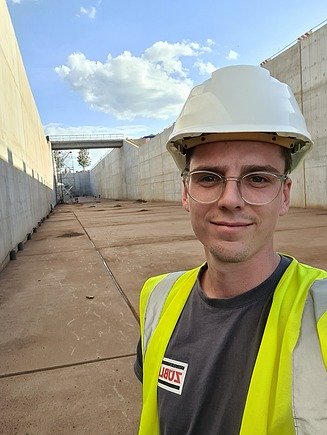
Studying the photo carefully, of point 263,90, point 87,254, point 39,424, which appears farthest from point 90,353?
point 87,254

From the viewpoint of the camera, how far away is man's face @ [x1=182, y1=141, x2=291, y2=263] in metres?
1.21

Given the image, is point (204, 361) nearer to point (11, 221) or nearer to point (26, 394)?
point (26, 394)

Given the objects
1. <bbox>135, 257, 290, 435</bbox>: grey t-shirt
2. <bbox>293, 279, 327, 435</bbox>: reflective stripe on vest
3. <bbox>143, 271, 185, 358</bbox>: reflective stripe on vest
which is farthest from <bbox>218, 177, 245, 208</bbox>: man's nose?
<bbox>143, 271, 185, 358</bbox>: reflective stripe on vest

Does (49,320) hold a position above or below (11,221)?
below

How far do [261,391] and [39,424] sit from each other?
167 cm

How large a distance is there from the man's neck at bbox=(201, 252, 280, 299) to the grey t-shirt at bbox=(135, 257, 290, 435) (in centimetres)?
4

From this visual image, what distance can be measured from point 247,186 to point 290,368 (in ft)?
1.97

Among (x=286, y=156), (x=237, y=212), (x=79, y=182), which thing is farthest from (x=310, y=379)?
(x=79, y=182)

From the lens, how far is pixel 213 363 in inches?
44.3

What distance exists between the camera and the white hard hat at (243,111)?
1251 millimetres

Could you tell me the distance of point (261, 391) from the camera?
954 mm

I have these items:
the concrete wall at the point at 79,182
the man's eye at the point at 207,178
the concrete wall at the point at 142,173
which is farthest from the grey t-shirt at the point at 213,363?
the concrete wall at the point at 79,182

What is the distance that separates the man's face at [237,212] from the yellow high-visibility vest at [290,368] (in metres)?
0.16

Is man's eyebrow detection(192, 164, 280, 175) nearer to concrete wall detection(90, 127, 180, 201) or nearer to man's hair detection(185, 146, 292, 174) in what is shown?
man's hair detection(185, 146, 292, 174)
